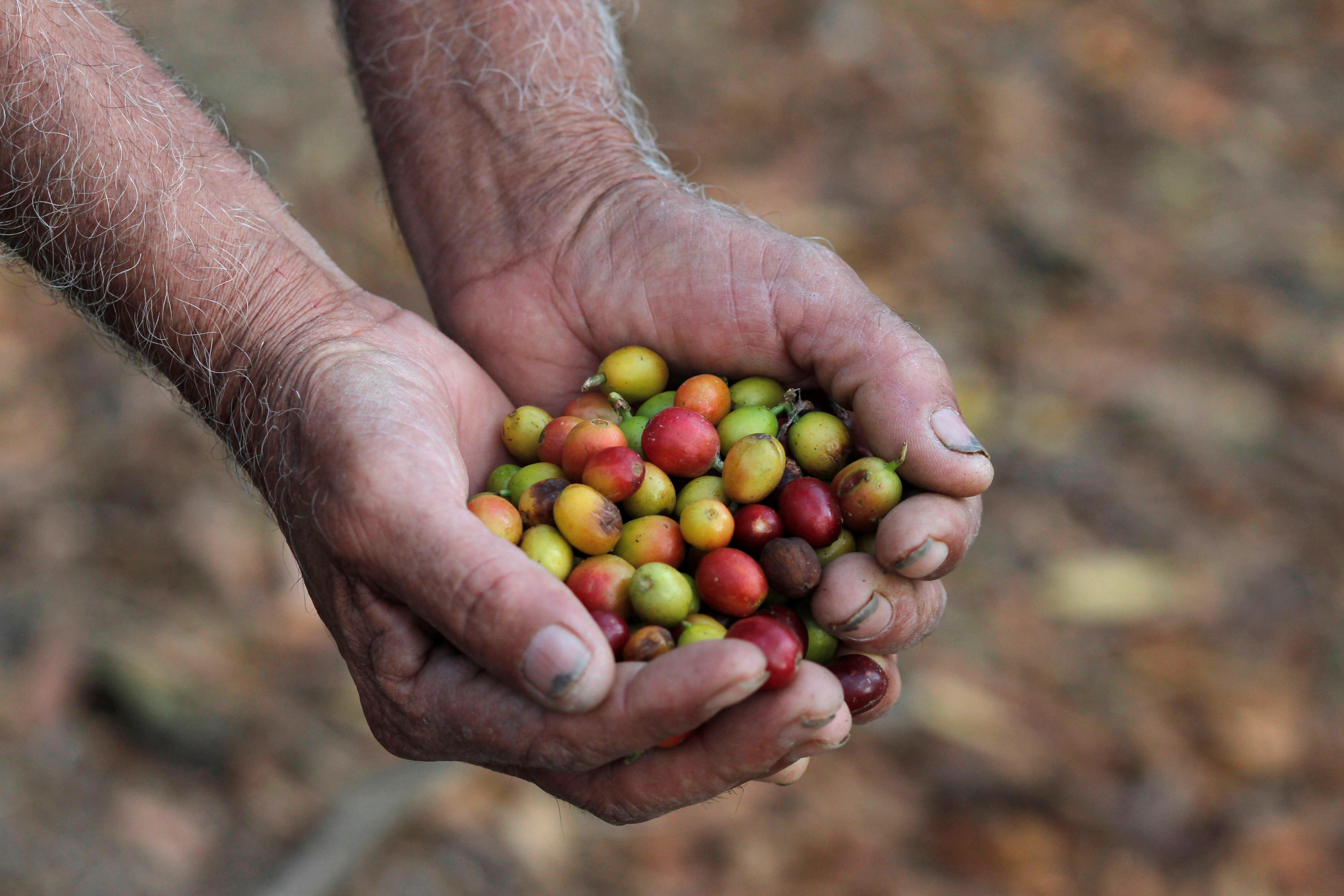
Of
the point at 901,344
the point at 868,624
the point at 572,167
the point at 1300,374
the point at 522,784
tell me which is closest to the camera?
the point at 868,624

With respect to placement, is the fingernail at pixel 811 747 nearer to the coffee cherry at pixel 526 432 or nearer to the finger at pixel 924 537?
the finger at pixel 924 537

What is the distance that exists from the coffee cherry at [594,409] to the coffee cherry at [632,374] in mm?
59

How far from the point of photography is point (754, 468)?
3619 millimetres

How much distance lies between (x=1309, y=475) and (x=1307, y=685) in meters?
1.54

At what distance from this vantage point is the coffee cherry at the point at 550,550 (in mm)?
3494

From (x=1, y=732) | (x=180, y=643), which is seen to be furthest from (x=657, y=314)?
(x=1, y=732)

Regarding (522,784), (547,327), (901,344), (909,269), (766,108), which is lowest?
(522,784)

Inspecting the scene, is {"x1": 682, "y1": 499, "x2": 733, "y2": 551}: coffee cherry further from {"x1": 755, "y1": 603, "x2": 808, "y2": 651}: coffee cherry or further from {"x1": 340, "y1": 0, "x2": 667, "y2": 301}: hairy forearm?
{"x1": 340, "y1": 0, "x2": 667, "y2": 301}: hairy forearm

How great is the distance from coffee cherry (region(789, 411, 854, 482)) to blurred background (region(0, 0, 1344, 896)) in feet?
7.69

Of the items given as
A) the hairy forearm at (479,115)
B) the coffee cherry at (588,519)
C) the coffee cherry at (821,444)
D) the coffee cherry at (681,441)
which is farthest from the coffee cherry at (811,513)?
the hairy forearm at (479,115)

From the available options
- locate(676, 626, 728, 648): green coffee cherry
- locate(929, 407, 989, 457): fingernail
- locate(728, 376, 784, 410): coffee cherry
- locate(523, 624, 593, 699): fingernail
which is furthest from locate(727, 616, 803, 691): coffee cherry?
locate(728, 376, 784, 410): coffee cherry

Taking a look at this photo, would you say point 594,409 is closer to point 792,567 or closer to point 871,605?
point 792,567

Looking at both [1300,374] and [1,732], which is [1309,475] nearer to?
[1300,374]

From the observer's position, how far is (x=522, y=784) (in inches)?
218
